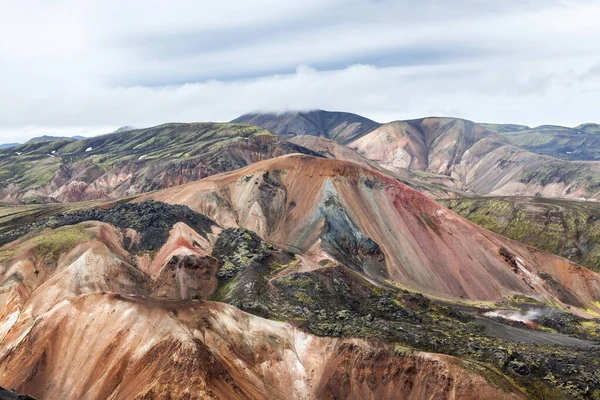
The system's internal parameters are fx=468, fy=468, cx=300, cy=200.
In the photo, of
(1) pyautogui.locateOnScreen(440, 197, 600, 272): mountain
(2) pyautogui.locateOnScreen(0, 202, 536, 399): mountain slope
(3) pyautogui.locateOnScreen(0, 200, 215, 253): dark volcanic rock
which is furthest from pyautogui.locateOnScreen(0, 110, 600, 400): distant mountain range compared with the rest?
(1) pyautogui.locateOnScreen(440, 197, 600, 272): mountain

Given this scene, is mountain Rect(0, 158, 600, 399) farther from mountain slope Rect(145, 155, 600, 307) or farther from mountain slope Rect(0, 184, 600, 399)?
mountain slope Rect(145, 155, 600, 307)

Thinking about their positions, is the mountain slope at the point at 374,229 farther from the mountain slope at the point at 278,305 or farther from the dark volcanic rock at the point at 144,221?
the dark volcanic rock at the point at 144,221

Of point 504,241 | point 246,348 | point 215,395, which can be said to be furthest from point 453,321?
point 504,241

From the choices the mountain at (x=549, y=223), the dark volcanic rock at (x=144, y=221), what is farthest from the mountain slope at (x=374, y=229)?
the mountain at (x=549, y=223)

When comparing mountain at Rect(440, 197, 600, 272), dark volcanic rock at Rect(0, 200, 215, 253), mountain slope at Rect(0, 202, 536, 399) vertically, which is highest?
dark volcanic rock at Rect(0, 200, 215, 253)

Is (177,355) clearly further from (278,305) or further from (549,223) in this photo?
(549,223)

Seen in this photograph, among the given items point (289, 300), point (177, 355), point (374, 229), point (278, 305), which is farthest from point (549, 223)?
point (177, 355)
